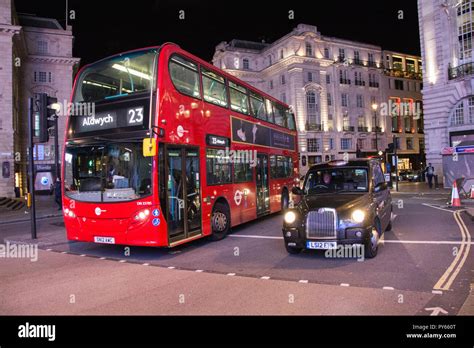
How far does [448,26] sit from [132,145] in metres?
31.8

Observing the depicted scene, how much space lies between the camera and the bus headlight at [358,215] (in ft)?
24.1

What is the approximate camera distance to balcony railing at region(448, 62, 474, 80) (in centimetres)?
2898

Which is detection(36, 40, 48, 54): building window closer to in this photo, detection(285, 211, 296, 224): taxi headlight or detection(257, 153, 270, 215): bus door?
detection(257, 153, 270, 215): bus door

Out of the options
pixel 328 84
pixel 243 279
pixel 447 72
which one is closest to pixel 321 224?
pixel 243 279

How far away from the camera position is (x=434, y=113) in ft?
104

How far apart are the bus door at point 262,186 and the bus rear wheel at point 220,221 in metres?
2.52

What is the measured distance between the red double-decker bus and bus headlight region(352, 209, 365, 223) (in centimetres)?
391

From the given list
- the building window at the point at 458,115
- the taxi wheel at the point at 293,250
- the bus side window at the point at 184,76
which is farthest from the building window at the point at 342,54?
the taxi wheel at the point at 293,250

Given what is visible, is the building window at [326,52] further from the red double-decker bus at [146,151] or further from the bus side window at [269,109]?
the red double-decker bus at [146,151]

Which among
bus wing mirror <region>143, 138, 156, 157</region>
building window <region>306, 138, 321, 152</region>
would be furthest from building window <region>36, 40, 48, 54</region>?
bus wing mirror <region>143, 138, 156, 157</region>

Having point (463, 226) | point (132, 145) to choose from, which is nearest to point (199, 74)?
point (132, 145)

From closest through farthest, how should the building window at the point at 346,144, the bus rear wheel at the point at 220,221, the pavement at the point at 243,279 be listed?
the pavement at the point at 243,279, the bus rear wheel at the point at 220,221, the building window at the point at 346,144
